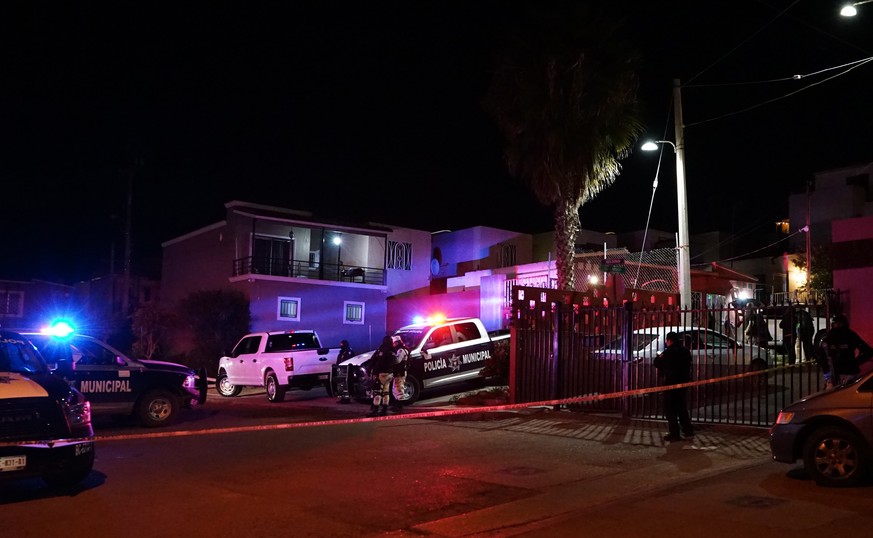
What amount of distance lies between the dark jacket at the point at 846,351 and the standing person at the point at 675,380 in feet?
6.37

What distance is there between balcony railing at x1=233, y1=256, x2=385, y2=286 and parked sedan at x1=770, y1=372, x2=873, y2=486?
26.4 metres

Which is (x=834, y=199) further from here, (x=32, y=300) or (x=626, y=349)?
(x=32, y=300)

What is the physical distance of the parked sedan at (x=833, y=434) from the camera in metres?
7.58

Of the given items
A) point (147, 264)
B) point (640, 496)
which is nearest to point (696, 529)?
point (640, 496)

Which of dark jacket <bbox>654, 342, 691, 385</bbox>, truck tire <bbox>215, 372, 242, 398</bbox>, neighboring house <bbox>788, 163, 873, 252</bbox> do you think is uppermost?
neighboring house <bbox>788, 163, 873, 252</bbox>

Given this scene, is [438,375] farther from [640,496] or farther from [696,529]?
[696,529]

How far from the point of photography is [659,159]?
63.9 feet

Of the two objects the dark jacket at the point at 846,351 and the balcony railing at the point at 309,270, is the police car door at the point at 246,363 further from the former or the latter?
the dark jacket at the point at 846,351

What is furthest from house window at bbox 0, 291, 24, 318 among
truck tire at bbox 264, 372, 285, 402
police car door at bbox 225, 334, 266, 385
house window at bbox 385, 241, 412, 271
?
truck tire at bbox 264, 372, 285, 402

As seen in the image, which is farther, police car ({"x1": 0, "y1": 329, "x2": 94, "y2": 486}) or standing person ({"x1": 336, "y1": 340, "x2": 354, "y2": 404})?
standing person ({"x1": 336, "y1": 340, "x2": 354, "y2": 404})

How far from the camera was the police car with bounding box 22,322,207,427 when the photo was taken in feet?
44.7

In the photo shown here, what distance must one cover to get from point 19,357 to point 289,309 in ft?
80.1

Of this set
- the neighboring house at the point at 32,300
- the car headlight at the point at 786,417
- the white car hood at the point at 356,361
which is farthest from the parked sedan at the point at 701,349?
the neighboring house at the point at 32,300

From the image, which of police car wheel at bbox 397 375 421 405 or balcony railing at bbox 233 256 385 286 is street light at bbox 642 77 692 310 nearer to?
police car wheel at bbox 397 375 421 405
